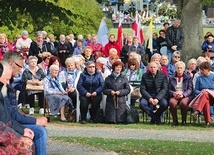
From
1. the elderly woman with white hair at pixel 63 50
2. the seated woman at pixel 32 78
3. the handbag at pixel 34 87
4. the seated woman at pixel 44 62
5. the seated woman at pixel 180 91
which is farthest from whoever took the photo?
the elderly woman with white hair at pixel 63 50

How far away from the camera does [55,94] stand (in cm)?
1889

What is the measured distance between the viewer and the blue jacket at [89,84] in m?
18.7

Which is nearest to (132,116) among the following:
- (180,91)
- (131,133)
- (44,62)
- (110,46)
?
(180,91)

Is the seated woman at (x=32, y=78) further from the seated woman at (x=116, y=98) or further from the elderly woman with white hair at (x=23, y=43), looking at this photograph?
the elderly woman with white hair at (x=23, y=43)

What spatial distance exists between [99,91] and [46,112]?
1.70 m

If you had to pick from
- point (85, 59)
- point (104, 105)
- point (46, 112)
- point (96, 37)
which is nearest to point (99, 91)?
point (104, 105)

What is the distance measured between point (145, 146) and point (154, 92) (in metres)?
4.68

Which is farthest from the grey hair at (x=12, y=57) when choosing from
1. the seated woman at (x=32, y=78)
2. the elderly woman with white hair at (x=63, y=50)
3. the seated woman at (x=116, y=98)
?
the elderly woman with white hair at (x=63, y=50)

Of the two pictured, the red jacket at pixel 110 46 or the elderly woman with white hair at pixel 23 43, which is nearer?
the red jacket at pixel 110 46

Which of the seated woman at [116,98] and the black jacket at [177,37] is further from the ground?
the black jacket at [177,37]

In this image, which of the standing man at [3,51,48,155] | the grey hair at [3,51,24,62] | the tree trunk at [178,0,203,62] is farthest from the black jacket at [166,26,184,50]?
the standing man at [3,51,48,155]

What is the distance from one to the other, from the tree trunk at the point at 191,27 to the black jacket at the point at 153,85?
25.8 feet

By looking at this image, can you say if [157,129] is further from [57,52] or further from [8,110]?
[57,52]

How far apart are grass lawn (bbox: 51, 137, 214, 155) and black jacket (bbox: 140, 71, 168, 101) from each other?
3361 millimetres
